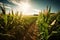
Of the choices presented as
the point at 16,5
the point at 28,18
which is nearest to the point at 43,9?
the point at 28,18

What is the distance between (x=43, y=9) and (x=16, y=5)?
0.50 m

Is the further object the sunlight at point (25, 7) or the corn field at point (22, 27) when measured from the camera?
the sunlight at point (25, 7)

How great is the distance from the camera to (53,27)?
2.08 meters

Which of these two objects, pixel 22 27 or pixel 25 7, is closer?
pixel 22 27

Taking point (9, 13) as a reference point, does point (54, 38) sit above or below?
below

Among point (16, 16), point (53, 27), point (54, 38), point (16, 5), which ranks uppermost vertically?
point (16, 5)

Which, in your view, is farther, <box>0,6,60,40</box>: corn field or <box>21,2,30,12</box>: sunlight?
<box>21,2,30,12</box>: sunlight

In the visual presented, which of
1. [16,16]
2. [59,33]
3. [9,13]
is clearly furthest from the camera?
[16,16]

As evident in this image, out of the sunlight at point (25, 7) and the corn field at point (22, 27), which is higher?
the sunlight at point (25, 7)

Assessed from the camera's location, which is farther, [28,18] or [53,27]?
[28,18]

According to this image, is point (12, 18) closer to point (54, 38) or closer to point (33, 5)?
point (33, 5)

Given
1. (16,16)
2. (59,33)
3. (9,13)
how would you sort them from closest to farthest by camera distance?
(59,33) → (9,13) → (16,16)

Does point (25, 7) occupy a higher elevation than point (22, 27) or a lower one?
higher

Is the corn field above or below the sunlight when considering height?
below
